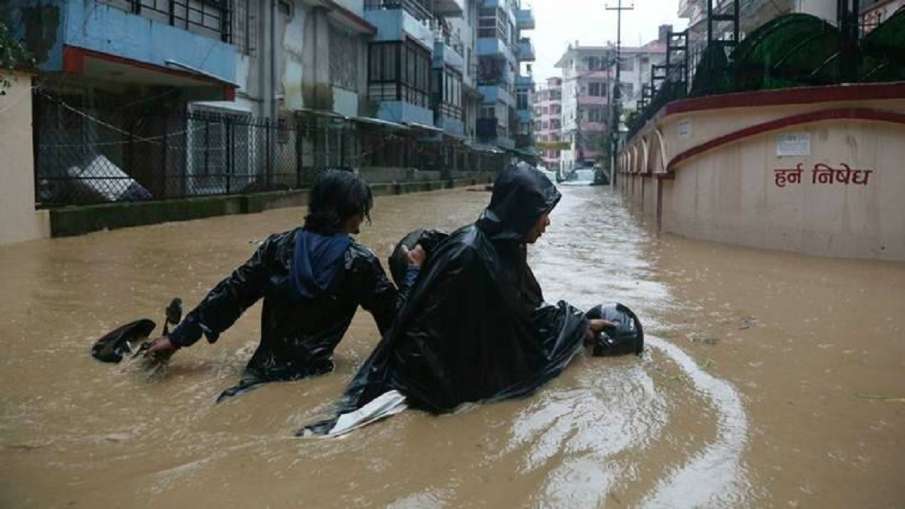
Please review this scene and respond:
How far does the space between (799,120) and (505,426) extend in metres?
6.89

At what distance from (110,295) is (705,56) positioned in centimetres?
889

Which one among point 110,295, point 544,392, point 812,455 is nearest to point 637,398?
point 544,392

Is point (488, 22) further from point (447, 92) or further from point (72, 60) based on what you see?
point (72, 60)

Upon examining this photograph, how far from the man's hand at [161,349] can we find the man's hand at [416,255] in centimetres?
122

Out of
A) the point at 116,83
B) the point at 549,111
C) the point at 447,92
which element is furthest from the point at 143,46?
the point at 549,111

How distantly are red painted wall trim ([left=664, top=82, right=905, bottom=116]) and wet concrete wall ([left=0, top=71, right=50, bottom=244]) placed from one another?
8.08m

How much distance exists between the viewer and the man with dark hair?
3907 mm

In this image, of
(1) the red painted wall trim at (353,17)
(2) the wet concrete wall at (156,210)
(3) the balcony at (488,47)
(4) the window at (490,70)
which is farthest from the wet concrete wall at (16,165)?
(4) the window at (490,70)

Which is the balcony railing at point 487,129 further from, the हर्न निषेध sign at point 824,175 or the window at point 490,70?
the हर्न निषेध sign at point 824,175

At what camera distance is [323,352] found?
13.4 feet

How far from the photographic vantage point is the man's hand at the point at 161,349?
410 cm

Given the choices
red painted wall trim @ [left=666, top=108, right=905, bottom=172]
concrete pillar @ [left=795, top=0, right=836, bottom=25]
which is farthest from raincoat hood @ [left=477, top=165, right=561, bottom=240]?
concrete pillar @ [left=795, top=0, right=836, bottom=25]

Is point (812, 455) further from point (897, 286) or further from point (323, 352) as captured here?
point (897, 286)

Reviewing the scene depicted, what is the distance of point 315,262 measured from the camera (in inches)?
154
